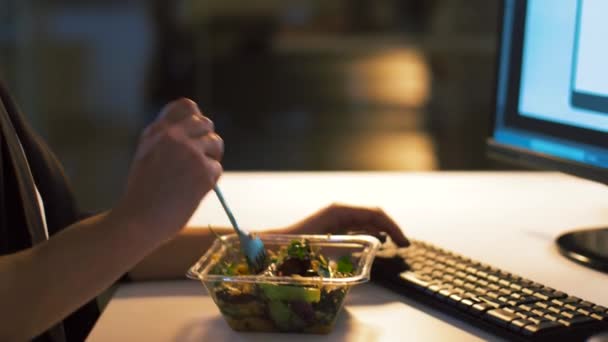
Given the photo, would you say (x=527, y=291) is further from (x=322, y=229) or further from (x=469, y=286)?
(x=322, y=229)

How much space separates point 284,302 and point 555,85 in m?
0.53

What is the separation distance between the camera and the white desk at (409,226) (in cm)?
87

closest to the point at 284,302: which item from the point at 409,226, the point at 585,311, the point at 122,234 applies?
the point at 122,234

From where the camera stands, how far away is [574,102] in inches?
45.3

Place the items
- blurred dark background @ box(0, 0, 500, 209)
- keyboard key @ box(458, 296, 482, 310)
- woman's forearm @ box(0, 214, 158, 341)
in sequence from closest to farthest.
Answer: woman's forearm @ box(0, 214, 158, 341), keyboard key @ box(458, 296, 482, 310), blurred dark background @ box(0, 0, 500, 209)

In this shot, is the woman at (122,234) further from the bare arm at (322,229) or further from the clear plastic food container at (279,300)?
the bare arm at (322,229)

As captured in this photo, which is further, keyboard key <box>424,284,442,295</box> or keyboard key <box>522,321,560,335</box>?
keyboard key <box>424,284,442,295</box>

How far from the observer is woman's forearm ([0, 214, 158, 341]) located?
0.76 meters

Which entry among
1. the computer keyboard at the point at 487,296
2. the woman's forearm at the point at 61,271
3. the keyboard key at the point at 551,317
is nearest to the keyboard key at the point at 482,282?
the computer keyboard at the point at 487,296

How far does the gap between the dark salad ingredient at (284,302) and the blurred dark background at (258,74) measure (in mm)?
3275

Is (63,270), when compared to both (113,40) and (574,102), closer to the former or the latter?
(574,102)

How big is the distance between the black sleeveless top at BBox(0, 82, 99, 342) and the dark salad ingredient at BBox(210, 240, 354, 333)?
0.73 feet

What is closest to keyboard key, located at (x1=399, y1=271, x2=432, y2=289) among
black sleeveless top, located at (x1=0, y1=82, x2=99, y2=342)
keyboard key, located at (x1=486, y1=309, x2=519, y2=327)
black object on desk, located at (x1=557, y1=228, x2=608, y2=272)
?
keyboard key, located at (x1=486, y1=309, x2=519, y2=327)

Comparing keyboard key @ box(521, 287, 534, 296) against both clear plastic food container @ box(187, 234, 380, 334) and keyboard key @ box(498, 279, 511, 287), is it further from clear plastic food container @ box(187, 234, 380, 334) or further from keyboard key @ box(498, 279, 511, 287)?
clear plastic food container @ box(187, 234, 380, 334)
